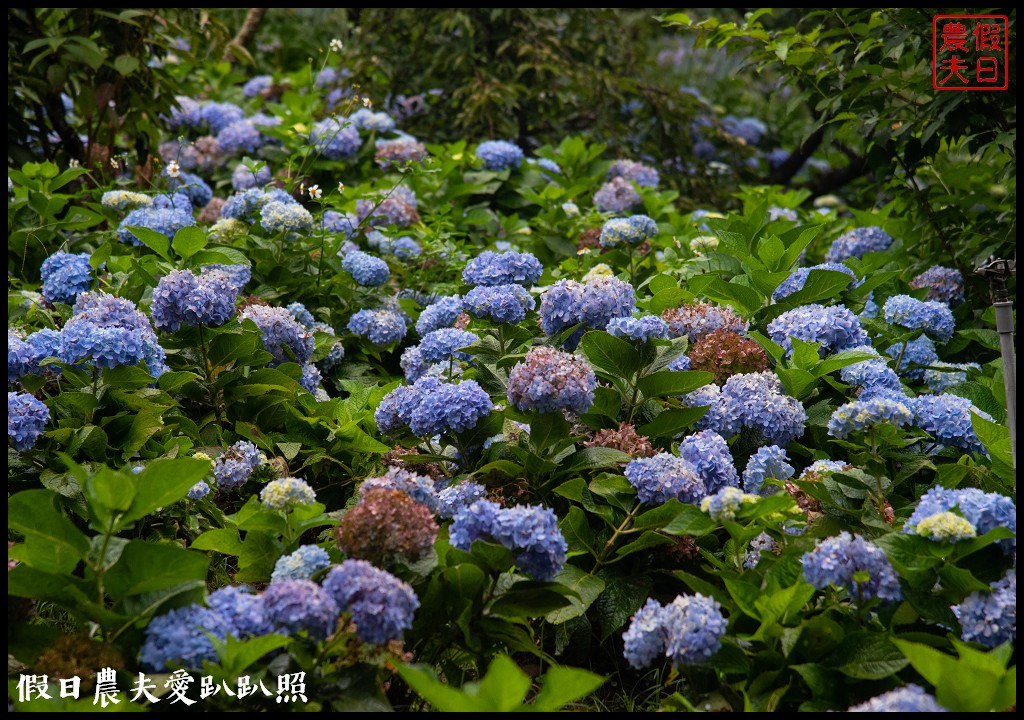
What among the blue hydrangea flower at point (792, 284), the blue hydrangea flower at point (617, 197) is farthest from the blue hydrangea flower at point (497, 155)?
the blue hydrangea flower at point (792, 284)

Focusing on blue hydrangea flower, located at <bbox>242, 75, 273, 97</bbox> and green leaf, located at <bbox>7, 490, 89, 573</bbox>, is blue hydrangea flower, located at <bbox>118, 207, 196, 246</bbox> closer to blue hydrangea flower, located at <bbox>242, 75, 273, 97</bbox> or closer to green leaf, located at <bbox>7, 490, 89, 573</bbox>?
green leaf, located at <bbox>7, 490, 89, 573</bbox>

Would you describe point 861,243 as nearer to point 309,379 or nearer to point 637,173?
point 637,173

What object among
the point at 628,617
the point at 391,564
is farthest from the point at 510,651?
the point at 391,564

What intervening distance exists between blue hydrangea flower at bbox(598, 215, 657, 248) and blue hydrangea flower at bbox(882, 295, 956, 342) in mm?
803

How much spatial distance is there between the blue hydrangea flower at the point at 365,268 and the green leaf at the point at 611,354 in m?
1.00

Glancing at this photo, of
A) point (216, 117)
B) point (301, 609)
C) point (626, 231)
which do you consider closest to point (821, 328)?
point (626, 231)

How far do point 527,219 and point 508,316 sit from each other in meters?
2.07

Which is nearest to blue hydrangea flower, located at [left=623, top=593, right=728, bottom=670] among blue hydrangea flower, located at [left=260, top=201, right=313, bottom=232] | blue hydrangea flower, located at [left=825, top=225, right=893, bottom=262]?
blue hydrangea flower, located at [left=260, top=201, right=313, bottom=232]

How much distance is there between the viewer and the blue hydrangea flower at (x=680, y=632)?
1.68 m

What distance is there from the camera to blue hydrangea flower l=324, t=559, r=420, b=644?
156 cm

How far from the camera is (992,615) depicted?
1670 mm

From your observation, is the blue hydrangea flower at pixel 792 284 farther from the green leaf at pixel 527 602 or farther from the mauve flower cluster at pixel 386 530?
the mauve flower cluster at pixel 386 530

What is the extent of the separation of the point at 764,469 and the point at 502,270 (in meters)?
0.85

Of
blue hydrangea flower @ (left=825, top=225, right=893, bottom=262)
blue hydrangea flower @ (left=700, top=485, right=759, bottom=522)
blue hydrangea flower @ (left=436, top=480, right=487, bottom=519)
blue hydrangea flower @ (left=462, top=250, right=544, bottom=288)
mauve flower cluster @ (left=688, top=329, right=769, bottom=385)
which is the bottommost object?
blue hydrangea flower @ (left=700, top=485, right=759, bottom=522)
